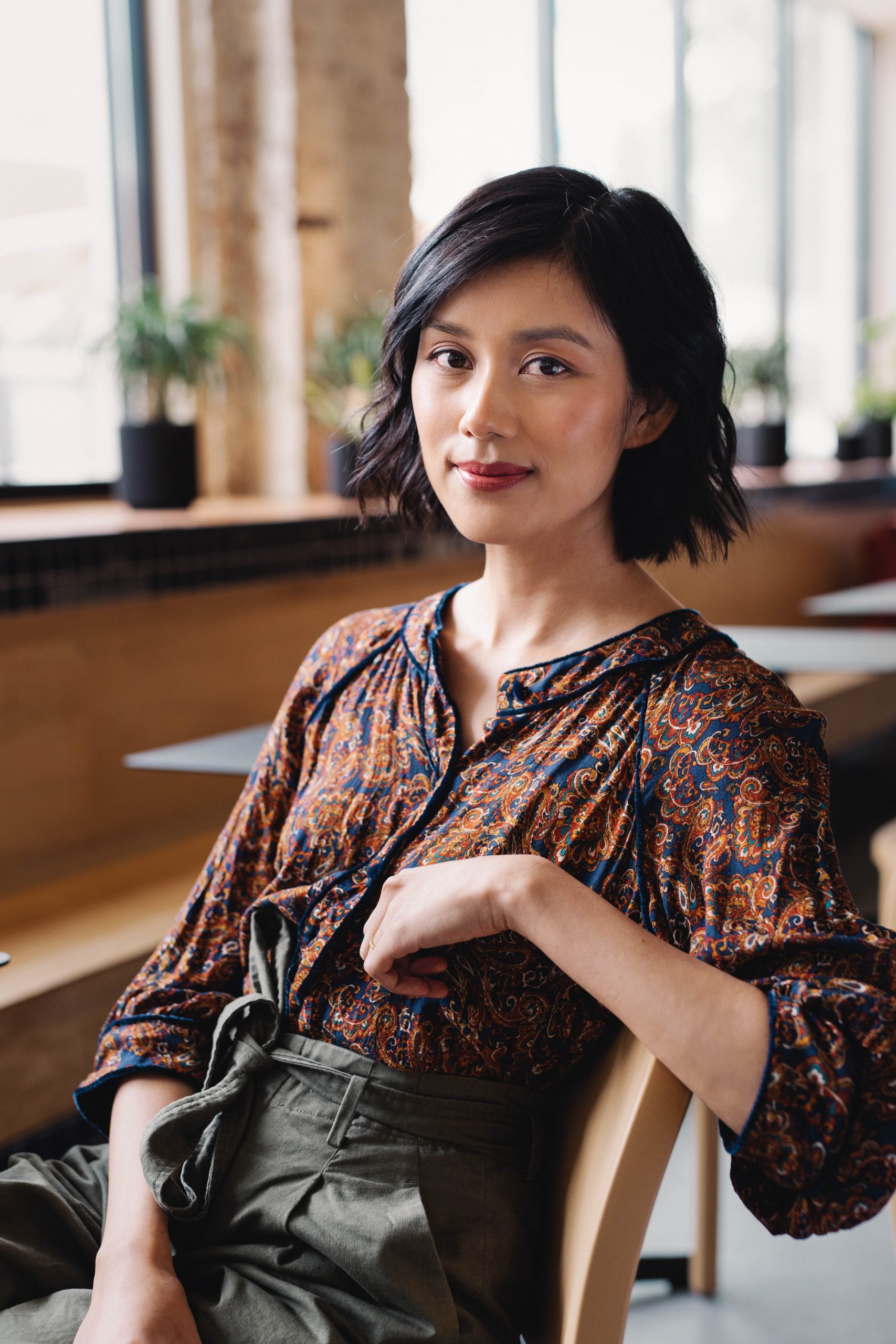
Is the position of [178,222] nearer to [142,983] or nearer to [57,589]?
[57,589]

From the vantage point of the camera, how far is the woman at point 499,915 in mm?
935

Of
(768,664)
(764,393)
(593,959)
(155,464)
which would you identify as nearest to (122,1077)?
(593,959)

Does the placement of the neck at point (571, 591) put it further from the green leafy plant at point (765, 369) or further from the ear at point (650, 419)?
the green leafy plant at point (765, 369)

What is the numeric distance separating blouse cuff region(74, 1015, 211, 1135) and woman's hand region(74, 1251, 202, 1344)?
0.60 ft

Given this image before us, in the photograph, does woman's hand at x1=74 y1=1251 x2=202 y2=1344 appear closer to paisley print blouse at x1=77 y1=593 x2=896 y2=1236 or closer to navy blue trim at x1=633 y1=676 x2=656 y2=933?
paisley print blouse at x1=77 y1=593 x2=896 y2=1236

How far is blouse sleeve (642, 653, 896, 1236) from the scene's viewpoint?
0.89 meters

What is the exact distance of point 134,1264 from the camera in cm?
100

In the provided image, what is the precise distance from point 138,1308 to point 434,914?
0.35 metres

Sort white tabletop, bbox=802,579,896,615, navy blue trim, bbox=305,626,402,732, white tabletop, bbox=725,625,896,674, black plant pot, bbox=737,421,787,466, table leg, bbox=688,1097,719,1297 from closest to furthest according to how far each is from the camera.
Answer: navy blue trim, bbox=305,626,402,732
table leg, bbox=688,1097,719,1297
white tabletop, bbox=725,625,896,674
white tabletop, bbox=802,579,896,615
black plant pot, bbox=737,421,787,466

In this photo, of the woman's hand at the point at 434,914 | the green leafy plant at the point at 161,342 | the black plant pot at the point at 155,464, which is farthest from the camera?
the black plant pot at the point at 155,464

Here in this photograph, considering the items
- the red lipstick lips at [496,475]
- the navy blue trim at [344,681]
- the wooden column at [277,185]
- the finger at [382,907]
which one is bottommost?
the finger at [382,907]

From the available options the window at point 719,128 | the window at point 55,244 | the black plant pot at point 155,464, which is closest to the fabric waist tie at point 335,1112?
the black plant pot at point 155,464

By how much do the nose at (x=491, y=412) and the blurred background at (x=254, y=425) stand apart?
0.25 meters

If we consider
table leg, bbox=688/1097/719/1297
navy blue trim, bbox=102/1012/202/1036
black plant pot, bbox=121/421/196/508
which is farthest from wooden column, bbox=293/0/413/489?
navy blue trim, bbox=102/1012/202/1036
